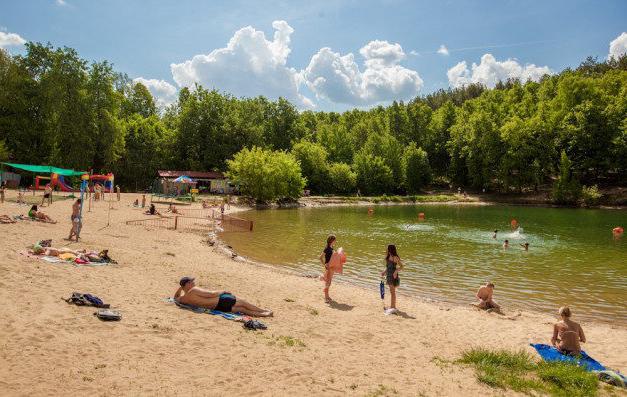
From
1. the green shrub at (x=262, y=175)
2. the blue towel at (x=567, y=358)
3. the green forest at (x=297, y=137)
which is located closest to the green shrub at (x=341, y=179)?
the green forest at (x=297, y=137)

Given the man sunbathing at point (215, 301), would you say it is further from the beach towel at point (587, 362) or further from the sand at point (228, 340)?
the beach towel at point (587, 362)

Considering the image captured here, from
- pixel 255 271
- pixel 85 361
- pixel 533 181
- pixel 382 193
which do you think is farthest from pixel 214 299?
pixel 533 181

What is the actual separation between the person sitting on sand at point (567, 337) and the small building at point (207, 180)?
62713mm

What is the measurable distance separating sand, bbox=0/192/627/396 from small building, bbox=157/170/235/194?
54.4 meters

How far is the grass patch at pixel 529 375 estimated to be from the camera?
292 inches

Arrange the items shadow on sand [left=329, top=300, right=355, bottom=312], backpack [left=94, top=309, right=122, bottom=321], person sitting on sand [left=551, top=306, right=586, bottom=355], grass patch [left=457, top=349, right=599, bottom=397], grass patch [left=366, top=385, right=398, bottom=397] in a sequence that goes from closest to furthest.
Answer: grass patch [left=366, top=385, right=398, bottom=397] → grass patch [left=457, top=349, right=599, bottom=397] → backpack [left=94, top=309, right=122, bottom=321] → person sitting on sand [left=551, top=306, right=586, bottom=355] → shadow on sand [left=329, top=300, right=355, bottom=312]

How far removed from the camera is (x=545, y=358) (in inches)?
367

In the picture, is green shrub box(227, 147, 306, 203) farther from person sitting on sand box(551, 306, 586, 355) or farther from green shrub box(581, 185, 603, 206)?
green shrub box(581, 185, 603, 206)

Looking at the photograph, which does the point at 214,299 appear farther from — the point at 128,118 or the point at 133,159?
the point at 128,118

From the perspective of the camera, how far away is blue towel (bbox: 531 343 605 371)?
8.79m

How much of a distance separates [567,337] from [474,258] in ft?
49.6

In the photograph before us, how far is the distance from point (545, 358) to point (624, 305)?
8791 mm

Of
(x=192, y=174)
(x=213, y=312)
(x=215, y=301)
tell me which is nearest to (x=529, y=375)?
(x=213, y=312)

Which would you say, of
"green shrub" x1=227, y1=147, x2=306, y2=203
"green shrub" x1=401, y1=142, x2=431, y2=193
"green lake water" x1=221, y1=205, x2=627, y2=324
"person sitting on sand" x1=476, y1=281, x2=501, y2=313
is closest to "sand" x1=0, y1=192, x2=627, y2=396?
"person sitting on sand" x1=476, y1=281, x2=501, y2=313
